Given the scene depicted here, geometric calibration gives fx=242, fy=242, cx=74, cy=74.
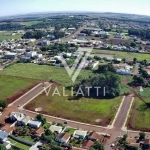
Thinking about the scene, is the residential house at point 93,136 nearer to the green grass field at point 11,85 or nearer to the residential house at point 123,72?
the green grass field at point 11,85

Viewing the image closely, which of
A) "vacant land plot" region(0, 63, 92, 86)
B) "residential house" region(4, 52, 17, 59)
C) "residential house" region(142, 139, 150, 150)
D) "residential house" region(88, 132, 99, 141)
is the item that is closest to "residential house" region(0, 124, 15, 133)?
"residential house" region(88, 132, 99, 141)

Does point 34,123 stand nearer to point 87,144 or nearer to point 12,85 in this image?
point 87,144

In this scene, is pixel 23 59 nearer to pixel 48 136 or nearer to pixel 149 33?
pixel 48 136

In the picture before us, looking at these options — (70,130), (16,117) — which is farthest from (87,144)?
(16,117)

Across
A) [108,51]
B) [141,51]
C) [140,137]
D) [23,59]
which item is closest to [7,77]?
[23,59]

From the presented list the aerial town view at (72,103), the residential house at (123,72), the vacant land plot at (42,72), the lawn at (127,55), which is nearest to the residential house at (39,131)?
the aerial town view at (72,103)

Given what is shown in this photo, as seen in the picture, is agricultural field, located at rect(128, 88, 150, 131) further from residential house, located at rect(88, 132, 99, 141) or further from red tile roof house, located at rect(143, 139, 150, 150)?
residential house, located at rect(88, 132, 99, 141)

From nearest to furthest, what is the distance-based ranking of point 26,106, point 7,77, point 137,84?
point 26,106, point 137,84, point 7,77
